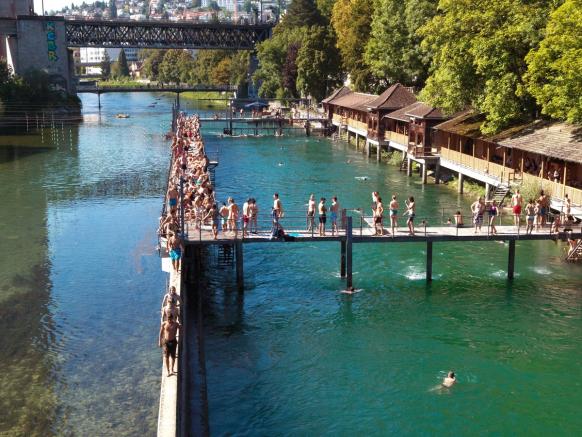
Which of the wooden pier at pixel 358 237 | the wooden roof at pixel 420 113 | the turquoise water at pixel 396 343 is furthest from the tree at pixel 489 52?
the wooden pier at pixel 358 237

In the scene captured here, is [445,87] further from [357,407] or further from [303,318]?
[357,407]

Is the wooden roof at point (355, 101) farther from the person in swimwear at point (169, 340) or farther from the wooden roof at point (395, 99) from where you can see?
the person in swimwear at point (169, 340)

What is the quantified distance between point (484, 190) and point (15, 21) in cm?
8980

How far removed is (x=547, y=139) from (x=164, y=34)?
10812cm

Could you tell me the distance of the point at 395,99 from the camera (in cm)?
6412

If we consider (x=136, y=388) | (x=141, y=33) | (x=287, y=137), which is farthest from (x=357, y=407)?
(x=141, y=33)

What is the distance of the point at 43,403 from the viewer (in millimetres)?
19500

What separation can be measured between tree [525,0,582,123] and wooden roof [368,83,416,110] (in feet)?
86.4

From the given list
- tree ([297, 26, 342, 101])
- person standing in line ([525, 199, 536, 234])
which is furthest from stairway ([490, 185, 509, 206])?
tree ([297, 26, 342, 101])

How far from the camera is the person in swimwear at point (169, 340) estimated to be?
1706 cm

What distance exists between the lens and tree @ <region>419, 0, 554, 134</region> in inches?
1587

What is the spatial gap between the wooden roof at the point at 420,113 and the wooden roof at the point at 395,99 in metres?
3.25

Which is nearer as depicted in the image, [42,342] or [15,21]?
[42,342]

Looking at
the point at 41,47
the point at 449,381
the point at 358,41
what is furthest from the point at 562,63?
the point at 41,47
